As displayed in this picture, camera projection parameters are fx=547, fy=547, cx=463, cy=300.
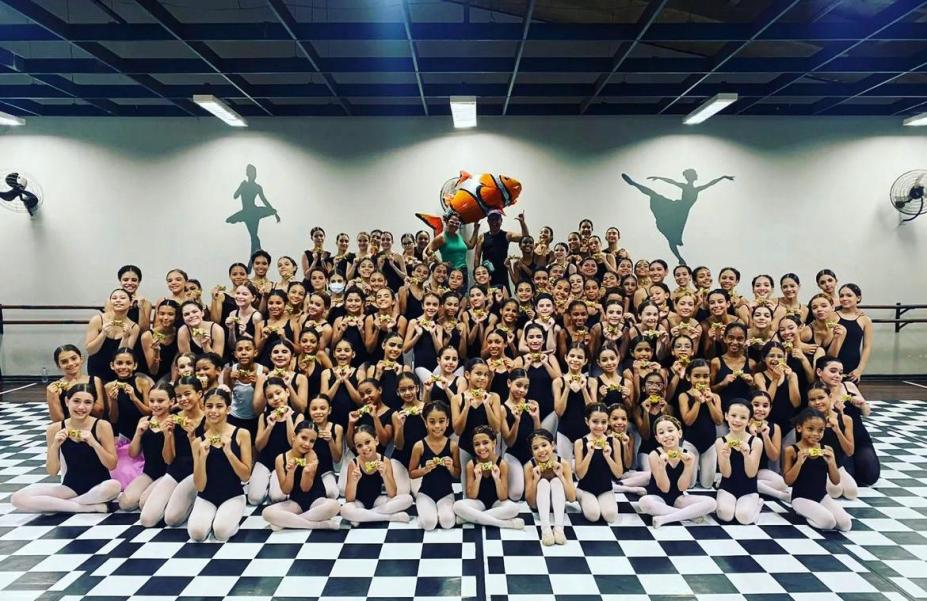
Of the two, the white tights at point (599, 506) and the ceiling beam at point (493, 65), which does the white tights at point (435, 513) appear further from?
the ceiling beam at point (493, 65)

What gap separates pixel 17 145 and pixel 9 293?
2.54 metres

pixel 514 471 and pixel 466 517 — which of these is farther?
pixel 514 471

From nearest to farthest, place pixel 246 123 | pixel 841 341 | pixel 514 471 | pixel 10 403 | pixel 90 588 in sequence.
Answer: pixel 90 588 → pixel 514 471 → pixel 841 341 → pixel 10 403 → pixel 246 123

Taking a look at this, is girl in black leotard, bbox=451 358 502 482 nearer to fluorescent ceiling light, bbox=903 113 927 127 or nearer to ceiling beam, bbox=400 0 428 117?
ceiling beam, bbox=400 0 428 117

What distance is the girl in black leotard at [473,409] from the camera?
15.0 feet

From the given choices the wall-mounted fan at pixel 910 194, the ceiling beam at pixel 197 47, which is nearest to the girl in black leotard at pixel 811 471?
the ceiling beam at pixel 197 47

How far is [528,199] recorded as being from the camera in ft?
30.5

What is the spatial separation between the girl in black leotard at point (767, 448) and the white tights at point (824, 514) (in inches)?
10.8

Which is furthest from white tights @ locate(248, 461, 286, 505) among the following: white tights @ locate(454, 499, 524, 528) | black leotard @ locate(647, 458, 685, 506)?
black leotard @ locate(647, 458, 685, 506)

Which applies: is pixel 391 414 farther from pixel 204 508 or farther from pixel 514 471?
pixel 204 508

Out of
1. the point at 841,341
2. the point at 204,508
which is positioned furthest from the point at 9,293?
the point at 841,341

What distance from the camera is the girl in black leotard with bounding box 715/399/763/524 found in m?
4.25

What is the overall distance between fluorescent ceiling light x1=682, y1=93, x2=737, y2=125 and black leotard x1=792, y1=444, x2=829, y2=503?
514cm

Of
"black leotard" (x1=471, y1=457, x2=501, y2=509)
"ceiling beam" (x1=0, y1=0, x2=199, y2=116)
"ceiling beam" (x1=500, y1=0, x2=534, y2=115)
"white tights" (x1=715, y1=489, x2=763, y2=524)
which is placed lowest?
"white tights" (x1=715, y1=489, x2=763, y2=524)
